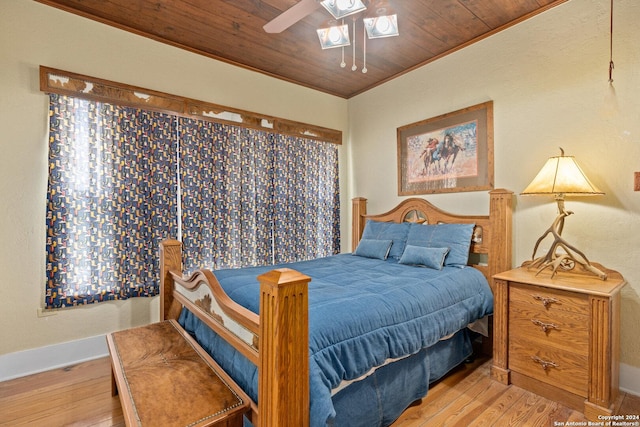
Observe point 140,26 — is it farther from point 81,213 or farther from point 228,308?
point 228,308

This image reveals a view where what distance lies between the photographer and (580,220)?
2.16 metres

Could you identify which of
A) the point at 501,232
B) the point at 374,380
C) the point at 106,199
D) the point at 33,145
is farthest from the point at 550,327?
the point at 33,145

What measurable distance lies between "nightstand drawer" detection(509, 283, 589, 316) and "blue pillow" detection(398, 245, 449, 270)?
55 cm

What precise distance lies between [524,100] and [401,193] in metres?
1.40

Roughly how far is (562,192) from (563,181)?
0.26 ft

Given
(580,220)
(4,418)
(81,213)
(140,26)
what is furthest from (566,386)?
(140,26)

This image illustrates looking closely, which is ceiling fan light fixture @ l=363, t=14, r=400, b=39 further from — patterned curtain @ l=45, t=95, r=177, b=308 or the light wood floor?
the light wood floor

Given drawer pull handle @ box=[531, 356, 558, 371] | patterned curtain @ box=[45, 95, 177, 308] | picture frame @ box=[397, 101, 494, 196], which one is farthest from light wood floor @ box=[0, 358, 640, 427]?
picture frame @ box=[397, 101, 494, 196]

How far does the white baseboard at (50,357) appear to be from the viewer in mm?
2170

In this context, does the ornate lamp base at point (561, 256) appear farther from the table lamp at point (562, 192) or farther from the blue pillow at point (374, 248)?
the blue pillow at point (374, 248)

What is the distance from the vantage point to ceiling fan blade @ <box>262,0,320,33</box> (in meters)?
1.59

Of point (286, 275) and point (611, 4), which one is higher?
point (611, 4)

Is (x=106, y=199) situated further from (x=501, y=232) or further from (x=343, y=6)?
(x=501, y=232)

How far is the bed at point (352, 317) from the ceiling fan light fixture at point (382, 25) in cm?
150
